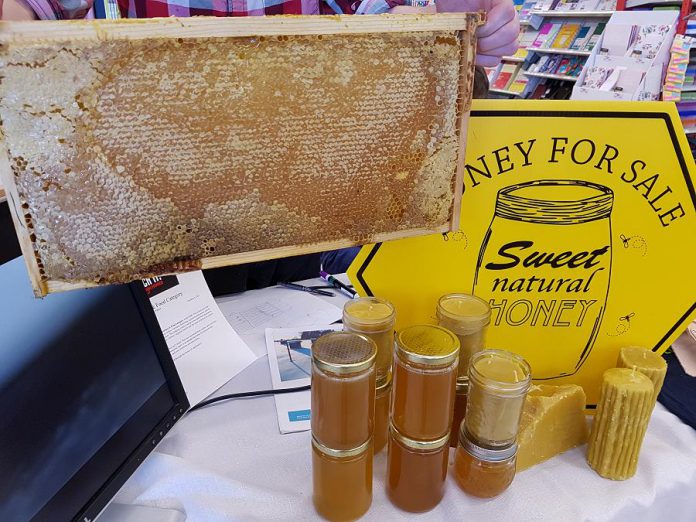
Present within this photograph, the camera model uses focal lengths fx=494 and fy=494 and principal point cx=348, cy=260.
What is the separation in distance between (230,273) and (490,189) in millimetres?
692

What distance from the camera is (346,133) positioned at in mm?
536

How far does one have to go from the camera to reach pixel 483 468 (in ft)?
2.08

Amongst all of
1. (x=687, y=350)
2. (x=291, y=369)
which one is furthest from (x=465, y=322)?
(x=687, y=350)

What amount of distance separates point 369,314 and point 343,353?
127 millimetres

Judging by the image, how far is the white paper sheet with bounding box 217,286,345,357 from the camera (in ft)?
3.43

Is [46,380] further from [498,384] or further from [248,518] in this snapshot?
[498,384]

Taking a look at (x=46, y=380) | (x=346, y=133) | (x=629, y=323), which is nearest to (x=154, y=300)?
(x=46, y=380)

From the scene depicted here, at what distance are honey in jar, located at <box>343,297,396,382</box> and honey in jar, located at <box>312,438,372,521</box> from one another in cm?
11

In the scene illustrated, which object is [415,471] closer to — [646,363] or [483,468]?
[483,468]

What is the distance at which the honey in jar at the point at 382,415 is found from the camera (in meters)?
0.68

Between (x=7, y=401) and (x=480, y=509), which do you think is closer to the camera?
(x=7, y=401)

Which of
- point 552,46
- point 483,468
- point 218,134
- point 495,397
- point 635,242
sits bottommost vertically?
point 483,468

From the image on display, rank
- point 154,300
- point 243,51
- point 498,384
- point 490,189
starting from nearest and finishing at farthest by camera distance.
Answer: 1. point 243,51
2. point 498,384
3. point 490,189
4. point 154,300

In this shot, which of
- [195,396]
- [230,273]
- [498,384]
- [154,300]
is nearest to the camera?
[498,384]
